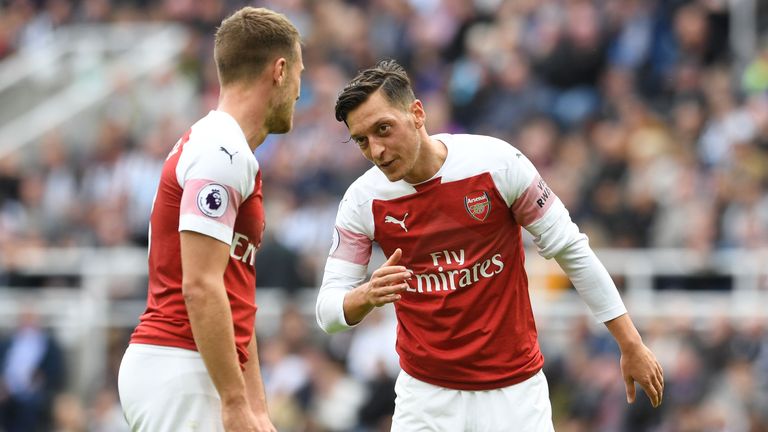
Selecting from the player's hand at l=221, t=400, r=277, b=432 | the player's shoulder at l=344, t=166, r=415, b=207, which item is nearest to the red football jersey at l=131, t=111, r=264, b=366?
the player's hand at l=221, t=400, r=277, b=432

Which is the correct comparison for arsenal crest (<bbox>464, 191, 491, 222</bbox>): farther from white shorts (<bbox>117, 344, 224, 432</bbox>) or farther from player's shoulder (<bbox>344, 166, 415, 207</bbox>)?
white shorts (<bbox>117, 344, 224, 432</bbox>)

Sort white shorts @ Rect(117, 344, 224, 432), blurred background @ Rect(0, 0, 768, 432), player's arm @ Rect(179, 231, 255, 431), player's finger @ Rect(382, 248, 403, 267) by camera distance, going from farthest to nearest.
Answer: blurred background @ Rect(0, 0, 768, 432) < player's finger @ Rect(382, 248, 403, 267) < white shorts @ Rect(117, 344, 224, 432) < player's arm @ Rect(179, 231, 255, 431)

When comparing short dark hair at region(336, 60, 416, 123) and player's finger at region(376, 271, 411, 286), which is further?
short dark hair at region(336, 60, 416, 123)

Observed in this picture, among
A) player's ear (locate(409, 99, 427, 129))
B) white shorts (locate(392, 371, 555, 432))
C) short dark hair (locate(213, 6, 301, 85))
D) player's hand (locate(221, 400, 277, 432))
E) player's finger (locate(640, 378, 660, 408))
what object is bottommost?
white shorts (locate(392, 371, 555, 432))

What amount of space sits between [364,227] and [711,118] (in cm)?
767

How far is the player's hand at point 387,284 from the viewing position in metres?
5.16

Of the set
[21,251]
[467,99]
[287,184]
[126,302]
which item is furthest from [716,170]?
[21,251]

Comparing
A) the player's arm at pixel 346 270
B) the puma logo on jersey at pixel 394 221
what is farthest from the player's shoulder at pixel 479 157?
the player's arm at pixel 346 270

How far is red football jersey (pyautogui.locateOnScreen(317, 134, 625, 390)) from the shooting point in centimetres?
571

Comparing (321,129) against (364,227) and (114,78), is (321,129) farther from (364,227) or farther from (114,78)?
(364,227)

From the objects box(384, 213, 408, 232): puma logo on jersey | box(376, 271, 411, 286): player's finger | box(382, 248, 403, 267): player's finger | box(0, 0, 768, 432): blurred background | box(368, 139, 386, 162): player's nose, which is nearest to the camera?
box(376, 271, 411, 286): player's finger

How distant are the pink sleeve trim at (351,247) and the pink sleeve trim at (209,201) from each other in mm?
1046

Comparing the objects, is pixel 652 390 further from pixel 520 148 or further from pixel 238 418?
pixel 520 148

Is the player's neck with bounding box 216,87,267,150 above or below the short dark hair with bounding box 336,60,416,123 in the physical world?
below
